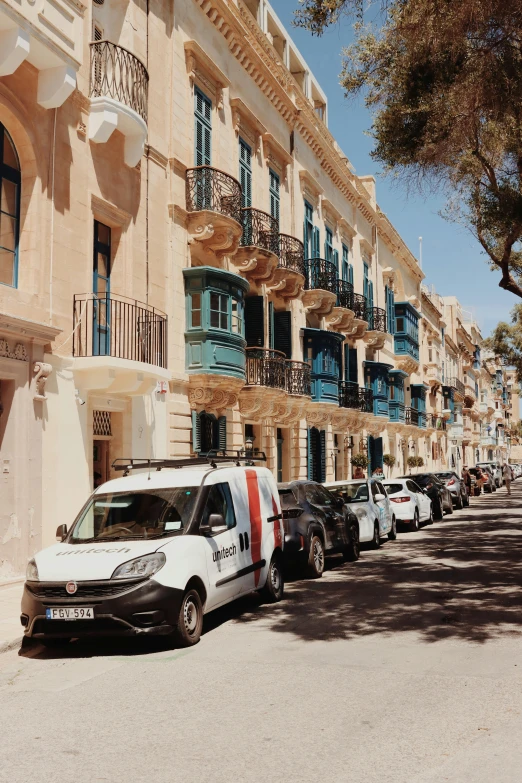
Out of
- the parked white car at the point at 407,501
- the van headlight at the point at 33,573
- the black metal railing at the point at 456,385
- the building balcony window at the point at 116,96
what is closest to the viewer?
the van headlight at the point at 33,573

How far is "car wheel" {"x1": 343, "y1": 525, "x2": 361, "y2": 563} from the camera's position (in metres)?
15.7

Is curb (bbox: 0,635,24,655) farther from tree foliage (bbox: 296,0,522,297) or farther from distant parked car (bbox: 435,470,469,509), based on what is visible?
distant parked car (bbox: 435,470,469,509)

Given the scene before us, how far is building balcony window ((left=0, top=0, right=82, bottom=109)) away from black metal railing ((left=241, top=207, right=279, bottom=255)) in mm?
8521

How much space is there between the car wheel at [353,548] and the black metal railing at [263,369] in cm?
773

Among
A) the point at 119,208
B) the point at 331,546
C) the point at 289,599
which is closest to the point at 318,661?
the point at 289,599

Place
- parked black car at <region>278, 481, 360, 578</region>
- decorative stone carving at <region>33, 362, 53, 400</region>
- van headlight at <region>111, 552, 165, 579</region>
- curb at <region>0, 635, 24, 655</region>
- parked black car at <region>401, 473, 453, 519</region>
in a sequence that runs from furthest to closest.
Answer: parked black car at <region>401, 473, 453, 519</region> < decorative stone carving at <region>33, 362, 53, 400</region> < parked black car at <region>278, 481, 360, 578</region> < curb at <region>0, 635, 24, 655</region> < van headlight at <region>111, 552, 165, 579</region>

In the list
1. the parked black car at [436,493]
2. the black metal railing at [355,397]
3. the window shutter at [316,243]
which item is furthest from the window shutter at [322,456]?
the window shutter at [316,243]

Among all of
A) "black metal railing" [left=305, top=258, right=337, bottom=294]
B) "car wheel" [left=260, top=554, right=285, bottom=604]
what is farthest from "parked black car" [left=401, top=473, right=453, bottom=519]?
"car wheel" [left=260, top=554, right=285, bottom=604]

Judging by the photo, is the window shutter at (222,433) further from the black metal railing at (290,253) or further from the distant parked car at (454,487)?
the distant parked car at (454,487)

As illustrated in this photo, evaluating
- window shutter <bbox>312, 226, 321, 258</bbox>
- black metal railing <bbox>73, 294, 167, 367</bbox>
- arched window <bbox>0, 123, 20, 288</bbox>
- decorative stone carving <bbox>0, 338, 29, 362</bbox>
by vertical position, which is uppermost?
window shutter <bbox>312, 226, 321, 258</bbox>

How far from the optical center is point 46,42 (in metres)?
13.4

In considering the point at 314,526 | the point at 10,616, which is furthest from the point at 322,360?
the point at 10,616

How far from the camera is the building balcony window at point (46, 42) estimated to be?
12.6m

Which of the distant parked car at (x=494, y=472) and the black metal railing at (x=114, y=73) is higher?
the black metal railing at (x=114, y=73)
